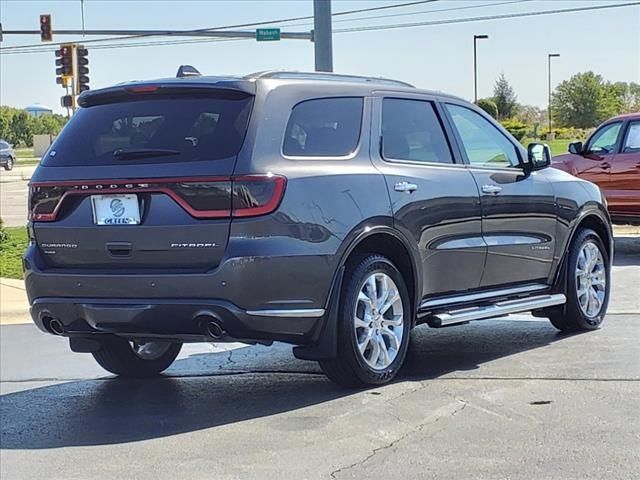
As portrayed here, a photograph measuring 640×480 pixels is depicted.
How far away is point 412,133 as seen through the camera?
6555mm

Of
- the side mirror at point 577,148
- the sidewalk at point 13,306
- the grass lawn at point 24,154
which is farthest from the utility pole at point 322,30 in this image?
the grass lawn at point 24,154

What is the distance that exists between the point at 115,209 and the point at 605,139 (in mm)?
10028

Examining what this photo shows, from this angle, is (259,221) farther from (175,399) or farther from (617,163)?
(617,163)

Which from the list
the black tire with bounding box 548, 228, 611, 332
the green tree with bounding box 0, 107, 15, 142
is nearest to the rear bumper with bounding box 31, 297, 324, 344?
the black tire with bounding box 548, 228, 611, 332

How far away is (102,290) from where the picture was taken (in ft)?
18.2

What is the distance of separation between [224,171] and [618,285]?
6.37 meters

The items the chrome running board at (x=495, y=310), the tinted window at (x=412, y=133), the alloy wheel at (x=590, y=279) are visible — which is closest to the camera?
the tinted window at (x=412, y=133)

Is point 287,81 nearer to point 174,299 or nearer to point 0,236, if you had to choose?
point 174,299

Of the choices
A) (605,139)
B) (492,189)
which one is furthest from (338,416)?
(605,139)

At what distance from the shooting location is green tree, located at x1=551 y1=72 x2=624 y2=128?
75375mm

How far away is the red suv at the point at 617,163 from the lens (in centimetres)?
1346

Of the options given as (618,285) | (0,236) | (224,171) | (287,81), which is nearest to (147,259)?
(224,171)

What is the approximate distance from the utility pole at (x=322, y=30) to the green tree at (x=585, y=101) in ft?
202

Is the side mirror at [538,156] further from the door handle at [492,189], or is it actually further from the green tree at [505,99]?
the green tree at [505,99]
